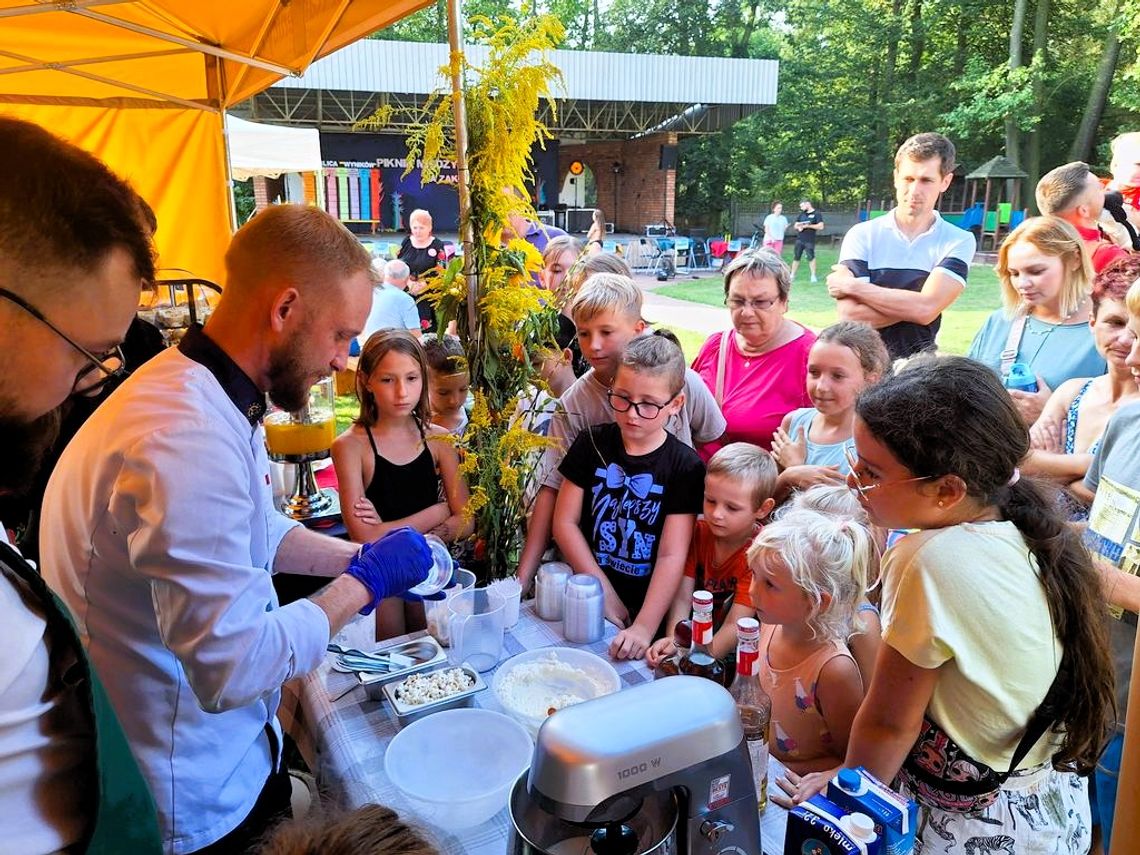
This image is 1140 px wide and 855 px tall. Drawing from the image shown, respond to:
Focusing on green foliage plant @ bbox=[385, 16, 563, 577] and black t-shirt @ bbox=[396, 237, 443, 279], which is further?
black t-shirt @ bbox=[396, 237, 443, 279]

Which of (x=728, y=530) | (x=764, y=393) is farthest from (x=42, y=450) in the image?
(x=764, y=393)

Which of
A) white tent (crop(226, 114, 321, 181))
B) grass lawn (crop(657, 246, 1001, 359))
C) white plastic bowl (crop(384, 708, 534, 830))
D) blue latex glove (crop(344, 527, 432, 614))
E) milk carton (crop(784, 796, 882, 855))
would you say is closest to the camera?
milk carton (crop(784, 796, 882, 855))

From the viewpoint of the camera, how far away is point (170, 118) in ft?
17.5

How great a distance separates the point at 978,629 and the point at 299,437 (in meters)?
2.78

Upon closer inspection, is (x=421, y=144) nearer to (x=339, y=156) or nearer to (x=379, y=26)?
(x=379, y=26)

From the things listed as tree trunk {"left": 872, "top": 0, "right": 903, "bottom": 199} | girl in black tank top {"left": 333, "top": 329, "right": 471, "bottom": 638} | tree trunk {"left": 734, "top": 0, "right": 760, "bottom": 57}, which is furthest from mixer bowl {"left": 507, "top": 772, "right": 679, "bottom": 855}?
tree trunk {"left": 734, "top": 0, "right": 760, "bottom": 57}

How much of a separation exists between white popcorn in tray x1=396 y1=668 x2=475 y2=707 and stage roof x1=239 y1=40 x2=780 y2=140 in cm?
1681

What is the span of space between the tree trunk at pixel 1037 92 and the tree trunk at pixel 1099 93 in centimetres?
127

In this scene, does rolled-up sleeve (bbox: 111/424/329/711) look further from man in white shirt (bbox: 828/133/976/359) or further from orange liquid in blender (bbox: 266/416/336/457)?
man in white shirt (bbox: 828/133/976/359)

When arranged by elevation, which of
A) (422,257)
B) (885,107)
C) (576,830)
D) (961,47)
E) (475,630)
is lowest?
(475,630)

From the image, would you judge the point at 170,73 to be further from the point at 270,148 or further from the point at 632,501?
the point at 632,501

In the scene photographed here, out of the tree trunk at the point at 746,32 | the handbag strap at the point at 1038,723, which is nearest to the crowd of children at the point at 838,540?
the handbag strap at the point at 1038,723

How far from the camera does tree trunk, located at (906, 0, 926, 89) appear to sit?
28.4 meters

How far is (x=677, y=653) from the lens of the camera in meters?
1.85
